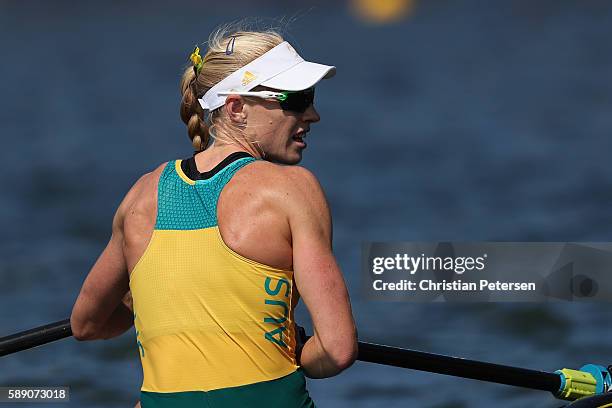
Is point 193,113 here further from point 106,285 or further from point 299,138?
point 106,285

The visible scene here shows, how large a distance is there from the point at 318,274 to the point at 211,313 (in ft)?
0.84

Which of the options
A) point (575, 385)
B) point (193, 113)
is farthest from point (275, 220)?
point (575, 385)

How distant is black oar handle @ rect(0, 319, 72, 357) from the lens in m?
4.26

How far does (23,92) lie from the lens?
15164 millimetres

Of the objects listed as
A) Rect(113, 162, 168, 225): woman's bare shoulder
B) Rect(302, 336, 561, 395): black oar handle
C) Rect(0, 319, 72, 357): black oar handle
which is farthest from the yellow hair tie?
Rect(0, 319, 72, 357): black oar handle

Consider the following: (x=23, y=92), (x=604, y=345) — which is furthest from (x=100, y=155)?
(x=604, y=345)

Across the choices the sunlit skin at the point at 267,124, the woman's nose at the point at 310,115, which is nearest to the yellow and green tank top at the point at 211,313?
the sunlit skin at the point at 267,124

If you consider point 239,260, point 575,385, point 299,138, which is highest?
point 299,138

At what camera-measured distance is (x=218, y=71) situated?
2881 millimetres

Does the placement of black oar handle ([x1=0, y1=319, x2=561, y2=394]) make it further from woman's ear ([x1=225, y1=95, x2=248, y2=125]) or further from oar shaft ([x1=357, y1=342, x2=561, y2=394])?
woman's ear ([x1=225, y1=95, x2=248, y2=125])

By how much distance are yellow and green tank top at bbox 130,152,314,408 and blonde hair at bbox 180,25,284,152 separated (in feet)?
0.58

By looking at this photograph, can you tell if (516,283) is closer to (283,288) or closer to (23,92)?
(283,288)

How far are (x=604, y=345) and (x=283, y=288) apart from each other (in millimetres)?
7493

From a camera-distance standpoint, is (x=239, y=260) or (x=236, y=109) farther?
(x=236, y=109)
